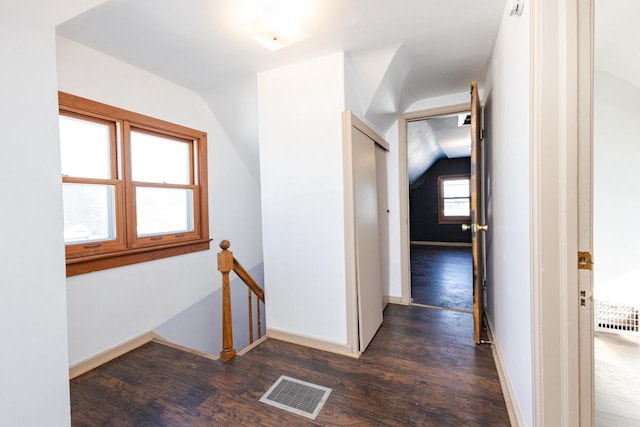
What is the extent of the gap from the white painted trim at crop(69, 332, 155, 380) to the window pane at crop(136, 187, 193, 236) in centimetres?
86

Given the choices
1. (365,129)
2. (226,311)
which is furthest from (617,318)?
(226,311)

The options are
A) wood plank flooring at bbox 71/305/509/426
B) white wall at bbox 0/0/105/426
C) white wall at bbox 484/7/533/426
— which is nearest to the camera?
white wall at bbox 0/0/105/426

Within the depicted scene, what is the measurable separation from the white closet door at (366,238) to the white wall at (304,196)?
0.43ft

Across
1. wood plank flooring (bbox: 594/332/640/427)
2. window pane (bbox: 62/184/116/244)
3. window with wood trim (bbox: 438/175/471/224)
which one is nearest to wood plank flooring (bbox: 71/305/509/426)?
wood plank flooring (bbox: 594/332/640/427)

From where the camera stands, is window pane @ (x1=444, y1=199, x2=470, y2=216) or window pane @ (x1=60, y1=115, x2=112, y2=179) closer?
window pane @ (x1=60, y1=115, x2=112, y2=179)

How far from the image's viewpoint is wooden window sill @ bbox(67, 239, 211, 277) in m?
1.89

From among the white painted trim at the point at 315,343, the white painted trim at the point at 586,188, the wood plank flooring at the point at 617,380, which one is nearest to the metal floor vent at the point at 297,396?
the white painted trim at the point at 315,343

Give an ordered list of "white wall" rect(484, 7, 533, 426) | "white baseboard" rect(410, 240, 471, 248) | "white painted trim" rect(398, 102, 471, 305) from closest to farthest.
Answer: "white wall" rect(484, 7, 533, 426)
"white painted trim" rect(398, 102, 471, 305)
"white baseboard" rect(410, 240, 471, 248)

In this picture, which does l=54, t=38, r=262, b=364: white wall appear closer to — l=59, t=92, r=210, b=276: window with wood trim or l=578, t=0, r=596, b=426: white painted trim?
l=59, t=92, r=210, b=276: window with wood trim

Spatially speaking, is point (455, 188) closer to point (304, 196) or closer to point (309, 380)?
point (304, 196)

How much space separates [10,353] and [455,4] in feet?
8.16

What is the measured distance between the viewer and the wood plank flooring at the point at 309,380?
1461mm

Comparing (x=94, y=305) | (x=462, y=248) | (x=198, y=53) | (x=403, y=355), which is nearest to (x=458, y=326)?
(x=403, y=355)

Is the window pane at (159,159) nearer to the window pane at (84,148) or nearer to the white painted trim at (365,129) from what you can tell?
the window pane at (84,148)
